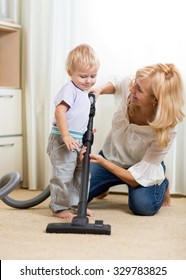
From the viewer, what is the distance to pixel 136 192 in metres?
2.04

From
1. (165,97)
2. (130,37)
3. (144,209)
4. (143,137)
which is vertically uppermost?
(130,37)

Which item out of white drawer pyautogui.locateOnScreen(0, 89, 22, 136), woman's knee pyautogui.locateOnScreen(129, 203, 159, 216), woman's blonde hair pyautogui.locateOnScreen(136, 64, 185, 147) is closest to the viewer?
woman's blonde hair pyautogui.locateOnScreen(136, 64, 185, 147)

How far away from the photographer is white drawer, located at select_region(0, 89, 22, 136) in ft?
8.51

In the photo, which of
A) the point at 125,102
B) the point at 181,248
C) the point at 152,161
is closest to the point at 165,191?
the point at 152,161

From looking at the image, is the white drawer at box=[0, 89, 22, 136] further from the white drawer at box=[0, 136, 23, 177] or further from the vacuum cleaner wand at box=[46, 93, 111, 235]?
the vacuum cleaner wand at box=[46, 93, 111, 235]

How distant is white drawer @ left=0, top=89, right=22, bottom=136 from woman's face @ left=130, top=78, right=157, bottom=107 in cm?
91

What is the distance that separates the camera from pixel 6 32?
8.82ft

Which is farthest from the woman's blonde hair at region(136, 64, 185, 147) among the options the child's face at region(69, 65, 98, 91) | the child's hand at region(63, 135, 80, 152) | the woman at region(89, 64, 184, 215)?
the child's hand at region(63, 135, 80, 152)

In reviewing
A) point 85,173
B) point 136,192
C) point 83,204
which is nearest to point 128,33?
point 136,192

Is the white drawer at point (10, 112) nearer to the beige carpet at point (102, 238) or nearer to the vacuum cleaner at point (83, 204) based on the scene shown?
the beige carpet at point (102, 238)

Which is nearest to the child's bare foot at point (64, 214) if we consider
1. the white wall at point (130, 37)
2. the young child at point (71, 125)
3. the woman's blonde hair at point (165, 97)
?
the young child at point (71, 125)

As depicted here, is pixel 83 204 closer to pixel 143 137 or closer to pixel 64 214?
pixel 64 214

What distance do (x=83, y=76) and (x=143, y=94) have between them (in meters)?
0.26
